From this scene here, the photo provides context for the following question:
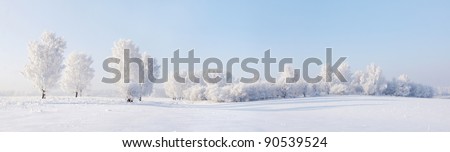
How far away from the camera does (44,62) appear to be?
1877 inches

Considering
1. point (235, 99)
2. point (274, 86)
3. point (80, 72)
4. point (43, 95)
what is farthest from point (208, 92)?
point (43, 95)

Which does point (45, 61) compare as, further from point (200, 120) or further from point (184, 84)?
point (184, 84)

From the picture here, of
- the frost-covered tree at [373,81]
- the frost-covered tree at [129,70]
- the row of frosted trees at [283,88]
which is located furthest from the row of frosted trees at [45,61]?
the frost-covered tree at [373,81]

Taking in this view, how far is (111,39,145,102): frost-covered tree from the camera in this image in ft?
164

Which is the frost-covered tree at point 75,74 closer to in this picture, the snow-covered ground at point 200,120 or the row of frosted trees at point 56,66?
the row of frosted trees at point 56,66

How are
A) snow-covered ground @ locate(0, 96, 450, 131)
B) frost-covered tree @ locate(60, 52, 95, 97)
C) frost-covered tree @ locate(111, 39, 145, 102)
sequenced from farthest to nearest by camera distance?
1. frost-covered tree @ locate(60, 52, 95, 97)
2. frost-covered tree @ locate(111, 39, 145, 102)
3. snow-covered ground @ locate(0, 96, 450, 131)

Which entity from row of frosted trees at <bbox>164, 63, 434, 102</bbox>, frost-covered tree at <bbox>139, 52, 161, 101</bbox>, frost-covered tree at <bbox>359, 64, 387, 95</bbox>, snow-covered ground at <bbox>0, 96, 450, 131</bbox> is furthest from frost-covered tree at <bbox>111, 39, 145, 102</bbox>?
frost-covered tree at <bbox>359, 64, 387, 95</bbox>

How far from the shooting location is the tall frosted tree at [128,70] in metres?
50.1

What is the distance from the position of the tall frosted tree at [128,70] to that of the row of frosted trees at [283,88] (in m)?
38.4

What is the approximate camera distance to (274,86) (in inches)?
3661

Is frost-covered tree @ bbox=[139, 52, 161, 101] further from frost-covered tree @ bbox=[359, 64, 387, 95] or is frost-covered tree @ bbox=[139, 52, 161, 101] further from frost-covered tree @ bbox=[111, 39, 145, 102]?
frost-covered tree @ bbox=[359, 64, 387, 95]

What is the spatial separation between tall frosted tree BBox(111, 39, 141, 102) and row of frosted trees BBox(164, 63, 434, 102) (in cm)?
3843

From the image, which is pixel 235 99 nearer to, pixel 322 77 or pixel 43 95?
pixel 322 77

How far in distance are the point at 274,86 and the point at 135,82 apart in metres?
48.9
